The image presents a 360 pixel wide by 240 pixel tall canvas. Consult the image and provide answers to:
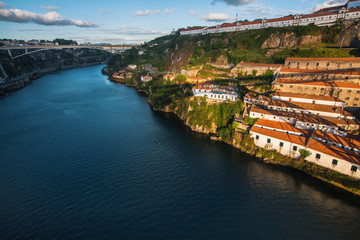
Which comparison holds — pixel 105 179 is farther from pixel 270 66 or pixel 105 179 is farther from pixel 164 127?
pixel 270 66

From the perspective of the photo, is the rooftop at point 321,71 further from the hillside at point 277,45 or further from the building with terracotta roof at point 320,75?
the hillside at point 277,45

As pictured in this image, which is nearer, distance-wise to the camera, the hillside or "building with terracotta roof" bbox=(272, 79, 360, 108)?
"building with terracotta roof" bbox=(272, 79, 360, 108)

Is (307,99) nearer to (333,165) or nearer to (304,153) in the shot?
(304,153)

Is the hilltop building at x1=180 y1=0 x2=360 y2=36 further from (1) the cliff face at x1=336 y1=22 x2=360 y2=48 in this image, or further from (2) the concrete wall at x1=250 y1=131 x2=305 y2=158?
(2) the concrete wall at x1=250 y1=131 x2=305 y2=158

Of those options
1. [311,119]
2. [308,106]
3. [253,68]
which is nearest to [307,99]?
[308,106]

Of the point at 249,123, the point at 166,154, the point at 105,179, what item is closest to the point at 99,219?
the point at 105,179


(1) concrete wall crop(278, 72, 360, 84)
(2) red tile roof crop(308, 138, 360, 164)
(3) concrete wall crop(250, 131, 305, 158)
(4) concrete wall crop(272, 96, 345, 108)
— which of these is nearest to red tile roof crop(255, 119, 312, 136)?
(3) concrete wall crop(250, 131, 305, 158)
